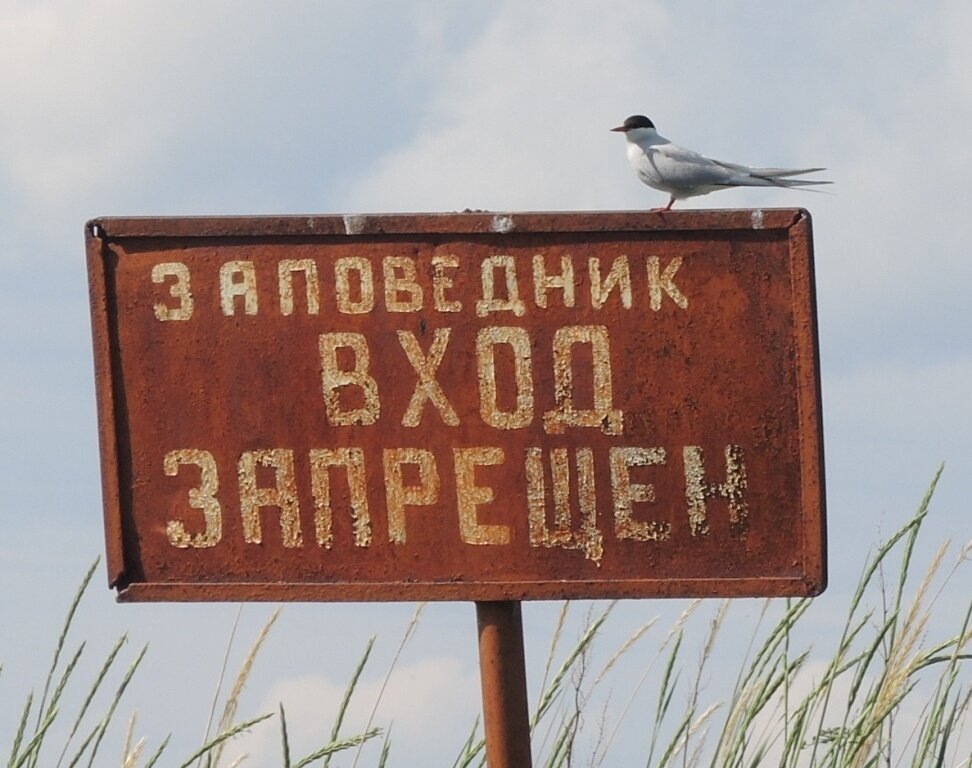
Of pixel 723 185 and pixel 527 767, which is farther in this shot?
pixel 723 185

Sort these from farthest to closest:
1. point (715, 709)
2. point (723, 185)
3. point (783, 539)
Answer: point (723, 185) < point (715, 709) < point (783, 539)

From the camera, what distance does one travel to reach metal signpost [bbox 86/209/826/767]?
2.30 m

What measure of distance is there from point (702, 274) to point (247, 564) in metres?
0.89

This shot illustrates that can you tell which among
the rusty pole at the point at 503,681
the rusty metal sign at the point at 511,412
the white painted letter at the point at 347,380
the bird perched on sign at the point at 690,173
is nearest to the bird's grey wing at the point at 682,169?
the bird perched on sign at the point at 690,173

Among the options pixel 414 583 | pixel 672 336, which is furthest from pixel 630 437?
pixel 414 583

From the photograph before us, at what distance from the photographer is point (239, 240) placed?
241 cm

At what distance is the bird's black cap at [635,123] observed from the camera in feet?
17.9

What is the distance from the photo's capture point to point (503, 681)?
2.36 metres

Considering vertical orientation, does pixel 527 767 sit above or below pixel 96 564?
below

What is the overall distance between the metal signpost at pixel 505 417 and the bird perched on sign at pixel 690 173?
205 centimetres

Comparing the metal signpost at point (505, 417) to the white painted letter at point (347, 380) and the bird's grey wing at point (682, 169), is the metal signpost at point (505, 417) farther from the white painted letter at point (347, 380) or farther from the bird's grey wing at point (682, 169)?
the bird's grey wing at point (682, 169)

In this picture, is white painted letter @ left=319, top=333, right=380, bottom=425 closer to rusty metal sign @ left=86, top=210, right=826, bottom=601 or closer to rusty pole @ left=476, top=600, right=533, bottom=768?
rusty metal sign @ left=86, top=210, right=826, bottom=601

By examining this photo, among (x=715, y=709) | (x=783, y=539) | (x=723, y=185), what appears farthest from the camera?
(x=723, y=185)

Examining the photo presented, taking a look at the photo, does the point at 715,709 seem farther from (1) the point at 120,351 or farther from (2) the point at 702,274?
(1) the point at 120,351
